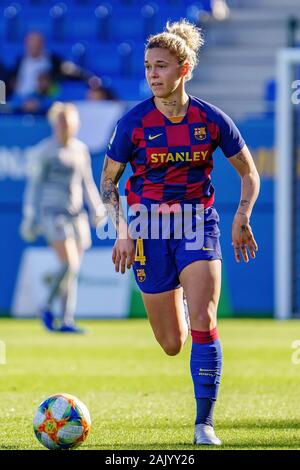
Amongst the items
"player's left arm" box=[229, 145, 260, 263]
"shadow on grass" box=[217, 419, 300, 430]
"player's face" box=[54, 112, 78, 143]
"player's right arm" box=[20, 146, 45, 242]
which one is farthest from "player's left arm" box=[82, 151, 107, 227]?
"player's left arm" box=[229, 145, 260, 263]

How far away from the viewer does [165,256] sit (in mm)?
6430

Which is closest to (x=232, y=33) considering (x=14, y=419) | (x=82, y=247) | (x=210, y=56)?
(x=210, y=56)

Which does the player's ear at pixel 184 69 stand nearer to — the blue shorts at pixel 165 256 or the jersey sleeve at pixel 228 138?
the jersey sleeve at pixel 228 138

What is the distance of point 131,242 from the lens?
20.7 feet

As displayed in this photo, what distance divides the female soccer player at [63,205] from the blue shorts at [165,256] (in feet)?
24.0

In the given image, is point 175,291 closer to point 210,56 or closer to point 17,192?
point 17,192

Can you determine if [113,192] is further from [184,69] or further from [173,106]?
[184,69]

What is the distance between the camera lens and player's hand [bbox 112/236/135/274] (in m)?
6.27

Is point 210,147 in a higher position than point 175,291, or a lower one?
higher

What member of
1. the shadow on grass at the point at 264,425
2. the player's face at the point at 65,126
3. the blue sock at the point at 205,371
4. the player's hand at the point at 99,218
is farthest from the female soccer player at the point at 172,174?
the player's hand at the point at 99,218

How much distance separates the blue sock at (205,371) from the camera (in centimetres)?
607

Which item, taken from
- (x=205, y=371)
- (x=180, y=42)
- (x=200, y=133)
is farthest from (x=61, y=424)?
(x=180, y=42)

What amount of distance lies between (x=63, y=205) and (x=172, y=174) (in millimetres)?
7652

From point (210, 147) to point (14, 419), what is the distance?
215 cm
